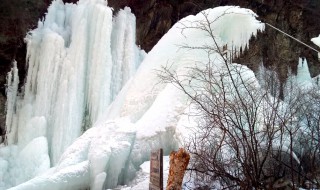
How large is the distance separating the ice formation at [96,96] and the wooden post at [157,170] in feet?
4.95

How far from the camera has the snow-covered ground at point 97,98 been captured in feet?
21.4

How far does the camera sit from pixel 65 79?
11867mm

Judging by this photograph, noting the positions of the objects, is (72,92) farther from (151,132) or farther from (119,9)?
(151,132)

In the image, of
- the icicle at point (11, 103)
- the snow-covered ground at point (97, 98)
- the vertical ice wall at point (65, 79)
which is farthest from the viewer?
the icicle at point (11, 103)

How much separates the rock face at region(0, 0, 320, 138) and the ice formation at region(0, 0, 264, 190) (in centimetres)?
61

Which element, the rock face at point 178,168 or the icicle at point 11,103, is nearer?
the rock face at point 178,168

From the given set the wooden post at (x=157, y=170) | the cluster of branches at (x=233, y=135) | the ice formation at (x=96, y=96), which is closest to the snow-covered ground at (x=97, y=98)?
the ice formation at (x=96, y=96)

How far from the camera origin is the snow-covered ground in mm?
6508

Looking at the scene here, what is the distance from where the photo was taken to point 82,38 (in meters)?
12.3

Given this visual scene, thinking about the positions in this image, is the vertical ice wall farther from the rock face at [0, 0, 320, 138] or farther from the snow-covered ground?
the rock face at [0, 0, 320, 138]

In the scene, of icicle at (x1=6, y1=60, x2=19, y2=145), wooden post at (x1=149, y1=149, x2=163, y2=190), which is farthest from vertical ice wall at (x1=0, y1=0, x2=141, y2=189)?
wooden post at (x1=149, y1=149, x2=163, y2=190)

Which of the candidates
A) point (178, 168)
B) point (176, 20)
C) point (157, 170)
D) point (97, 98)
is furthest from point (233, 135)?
point (176, 20)

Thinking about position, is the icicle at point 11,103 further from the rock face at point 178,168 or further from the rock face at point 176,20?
the rock face at point 178,168

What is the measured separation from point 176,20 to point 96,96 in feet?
18.8
